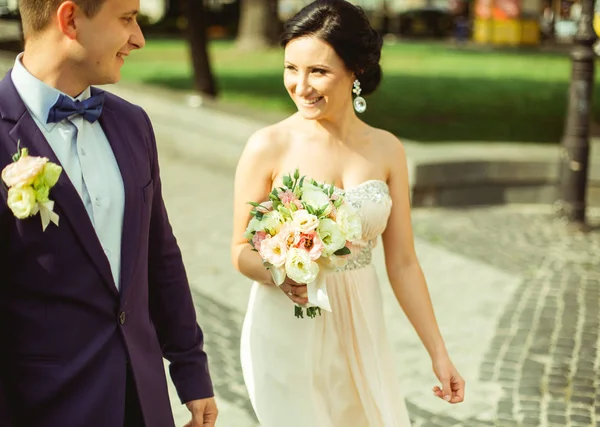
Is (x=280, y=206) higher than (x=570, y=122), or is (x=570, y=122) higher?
(x=280, y=206)

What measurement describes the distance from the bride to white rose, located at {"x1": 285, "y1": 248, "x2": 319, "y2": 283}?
42 cm

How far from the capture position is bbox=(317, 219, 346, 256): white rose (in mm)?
2832

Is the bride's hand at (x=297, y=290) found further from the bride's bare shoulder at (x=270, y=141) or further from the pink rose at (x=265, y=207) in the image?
the bride's bare shoulder at (x=270, y=141)

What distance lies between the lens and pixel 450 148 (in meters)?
9.90

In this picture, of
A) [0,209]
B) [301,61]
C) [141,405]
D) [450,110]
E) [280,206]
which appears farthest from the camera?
[450,110]

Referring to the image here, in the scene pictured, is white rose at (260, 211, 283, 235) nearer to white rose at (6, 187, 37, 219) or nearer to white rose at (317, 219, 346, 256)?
white rose at (317, 219, 346, 256)

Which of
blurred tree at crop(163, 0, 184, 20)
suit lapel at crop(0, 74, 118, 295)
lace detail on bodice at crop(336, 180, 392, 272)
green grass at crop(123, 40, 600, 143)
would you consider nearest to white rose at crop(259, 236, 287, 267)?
lace detail on bodice at crop(336, 180, 392, 272)

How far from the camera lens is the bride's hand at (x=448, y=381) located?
340 cm

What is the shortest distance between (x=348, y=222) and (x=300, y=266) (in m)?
0.22

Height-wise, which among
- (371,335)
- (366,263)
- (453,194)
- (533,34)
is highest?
(366,263)

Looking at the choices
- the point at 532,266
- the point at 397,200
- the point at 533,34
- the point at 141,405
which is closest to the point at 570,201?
the point at 532,266

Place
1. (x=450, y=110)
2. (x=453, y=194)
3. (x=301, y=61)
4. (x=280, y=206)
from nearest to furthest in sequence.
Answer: (x=280, y=206), (x=301, y=61), (x=453, y=194), (x=450, y=110)

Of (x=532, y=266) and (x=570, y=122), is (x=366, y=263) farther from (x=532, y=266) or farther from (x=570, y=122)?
(x=570, y=122)

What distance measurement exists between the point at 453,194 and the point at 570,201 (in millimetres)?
1272
